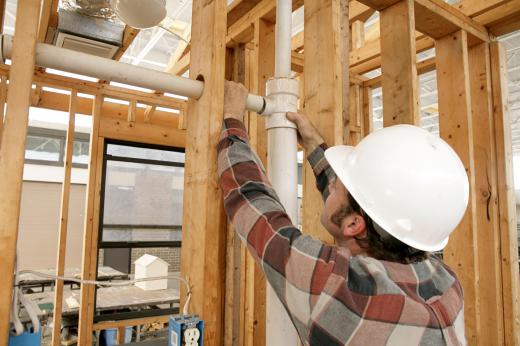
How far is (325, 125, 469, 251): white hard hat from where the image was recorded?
2.89 feet

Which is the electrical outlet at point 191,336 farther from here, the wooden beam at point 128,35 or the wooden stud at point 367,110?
the wooden stud at point 367,110

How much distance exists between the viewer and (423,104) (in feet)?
28.9

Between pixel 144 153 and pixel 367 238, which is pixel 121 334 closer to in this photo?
pixel 144 153

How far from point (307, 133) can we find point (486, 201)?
138 centimetres

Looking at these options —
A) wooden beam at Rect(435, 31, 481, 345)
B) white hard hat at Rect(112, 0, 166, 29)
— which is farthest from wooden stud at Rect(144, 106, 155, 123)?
wooden beam at Rect(435, 31, 481, 345)

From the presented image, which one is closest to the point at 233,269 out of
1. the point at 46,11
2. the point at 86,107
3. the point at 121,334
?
the point at 46,11

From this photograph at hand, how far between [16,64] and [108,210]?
3.27 m

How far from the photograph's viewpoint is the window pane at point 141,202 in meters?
3.72

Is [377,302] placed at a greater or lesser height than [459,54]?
lesser

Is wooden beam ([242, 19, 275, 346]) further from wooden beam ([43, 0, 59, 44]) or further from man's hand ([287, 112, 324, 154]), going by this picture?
wooden beam ([43, 0, 59, 44])

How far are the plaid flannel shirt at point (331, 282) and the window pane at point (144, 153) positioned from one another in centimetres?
307

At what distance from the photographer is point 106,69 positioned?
0.80m

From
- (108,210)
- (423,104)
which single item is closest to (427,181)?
(108,210)

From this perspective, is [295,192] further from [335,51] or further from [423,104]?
[423,104]
